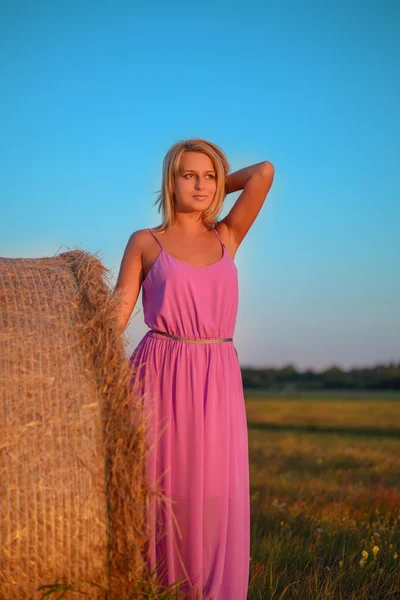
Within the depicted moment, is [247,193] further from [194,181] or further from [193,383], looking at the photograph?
[193,383]

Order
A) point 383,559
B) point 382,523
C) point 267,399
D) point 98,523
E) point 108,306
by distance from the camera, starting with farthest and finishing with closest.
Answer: point 267,399 < point 382,523 < point 383,559 < point 108,306 < point 98,523

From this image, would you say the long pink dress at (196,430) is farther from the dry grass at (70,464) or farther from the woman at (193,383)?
the dry grass at (70,464)

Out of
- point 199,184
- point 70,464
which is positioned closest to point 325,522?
point 199,184

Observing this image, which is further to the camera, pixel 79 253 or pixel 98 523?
pixel 79 253

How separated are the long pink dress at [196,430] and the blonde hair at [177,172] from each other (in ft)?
1.14

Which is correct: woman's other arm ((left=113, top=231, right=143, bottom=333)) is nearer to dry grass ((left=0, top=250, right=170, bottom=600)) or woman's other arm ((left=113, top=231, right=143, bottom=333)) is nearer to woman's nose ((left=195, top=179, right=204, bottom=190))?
woman's nose ((left=195, top=179, right=204, bottom=190))

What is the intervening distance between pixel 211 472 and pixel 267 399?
3739 cm

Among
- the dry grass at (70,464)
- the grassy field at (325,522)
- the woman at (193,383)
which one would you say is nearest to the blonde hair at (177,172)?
the woman at (193,383)

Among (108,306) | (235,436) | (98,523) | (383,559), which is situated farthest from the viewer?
(383,559)

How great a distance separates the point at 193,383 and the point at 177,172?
1194 millimetres

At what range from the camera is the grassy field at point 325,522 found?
4.27 m

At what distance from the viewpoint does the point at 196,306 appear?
3.84m

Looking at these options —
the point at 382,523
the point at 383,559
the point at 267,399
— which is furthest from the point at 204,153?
A: the point at 267,399

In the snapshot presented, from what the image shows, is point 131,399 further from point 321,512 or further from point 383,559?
point 321,512
